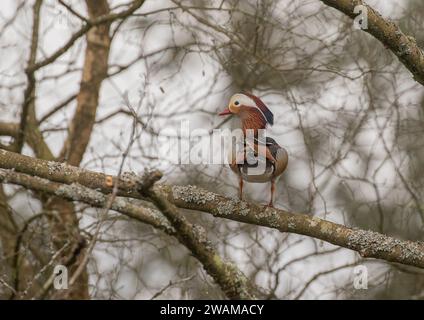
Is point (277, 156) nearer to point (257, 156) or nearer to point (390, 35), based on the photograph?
point (257, 156)

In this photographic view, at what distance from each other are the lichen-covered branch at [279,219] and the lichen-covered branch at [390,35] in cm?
90

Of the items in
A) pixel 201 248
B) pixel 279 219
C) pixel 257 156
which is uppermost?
pixel 257 156

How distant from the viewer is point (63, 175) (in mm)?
4148

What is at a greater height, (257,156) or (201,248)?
(257,156)

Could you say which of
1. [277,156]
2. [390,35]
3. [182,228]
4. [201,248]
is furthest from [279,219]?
[390,35]

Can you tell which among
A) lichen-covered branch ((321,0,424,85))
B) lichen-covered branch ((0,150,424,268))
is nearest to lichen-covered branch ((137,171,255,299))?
lichen-covered branch ((0,150,424,268))

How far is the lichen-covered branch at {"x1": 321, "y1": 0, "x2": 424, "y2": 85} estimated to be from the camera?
400cm

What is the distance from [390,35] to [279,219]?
3.52ft

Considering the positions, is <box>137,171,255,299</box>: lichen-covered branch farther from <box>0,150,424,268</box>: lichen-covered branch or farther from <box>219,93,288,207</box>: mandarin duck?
<box>219,93,288,207</box>: mandarin duck

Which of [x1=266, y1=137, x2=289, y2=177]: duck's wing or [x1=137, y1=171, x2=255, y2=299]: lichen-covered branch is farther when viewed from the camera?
[x1=266, y1=137, x2=289, y2=177]: duck's wing

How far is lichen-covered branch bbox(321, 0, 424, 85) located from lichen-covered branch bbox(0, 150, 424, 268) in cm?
90

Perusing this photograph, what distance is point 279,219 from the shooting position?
4016mm
